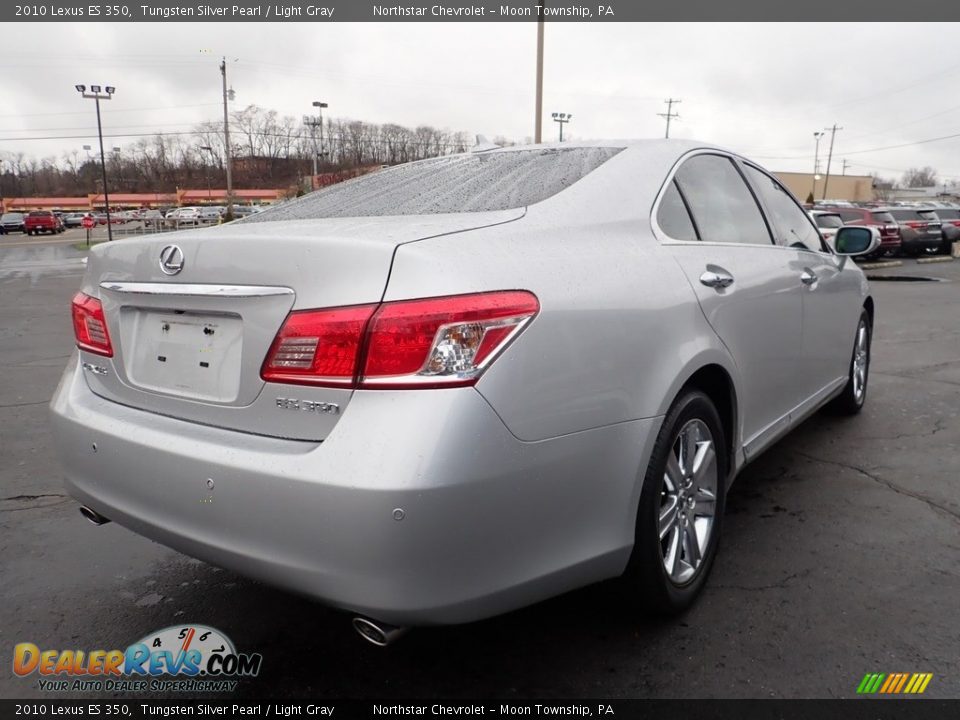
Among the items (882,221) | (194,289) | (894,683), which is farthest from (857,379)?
(882,221)

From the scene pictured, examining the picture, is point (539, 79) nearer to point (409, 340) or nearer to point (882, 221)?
point (882, 221)

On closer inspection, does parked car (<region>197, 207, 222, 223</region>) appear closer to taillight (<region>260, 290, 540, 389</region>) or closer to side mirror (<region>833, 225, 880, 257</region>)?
side mirror (<region>833, 225, 880, 257</region>)

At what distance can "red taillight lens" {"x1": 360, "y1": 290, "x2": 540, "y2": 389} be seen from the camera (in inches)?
66.6

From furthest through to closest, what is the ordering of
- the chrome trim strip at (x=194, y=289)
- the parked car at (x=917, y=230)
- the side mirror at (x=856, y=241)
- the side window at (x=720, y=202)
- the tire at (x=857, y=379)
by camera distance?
the parked car at (x=917, y=230) < the tire at (x=857, y=379) < the side mirror at (x=856, y=241) < the side window at (x=720, y=202) < the chrome trim strip at (x=194, y=289)

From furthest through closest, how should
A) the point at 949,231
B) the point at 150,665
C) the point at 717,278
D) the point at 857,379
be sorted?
the point at 949,231 → the point at 857,379 → the point at 717,278 → the point at 150,665

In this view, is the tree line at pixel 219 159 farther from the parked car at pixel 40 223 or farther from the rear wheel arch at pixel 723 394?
the rear wheel arch at pixel 723 394

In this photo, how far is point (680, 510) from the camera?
246 centimetres

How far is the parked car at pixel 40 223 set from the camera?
53.6m

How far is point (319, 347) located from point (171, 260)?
2.15 ft

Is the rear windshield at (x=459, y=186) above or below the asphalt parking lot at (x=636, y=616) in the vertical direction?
above

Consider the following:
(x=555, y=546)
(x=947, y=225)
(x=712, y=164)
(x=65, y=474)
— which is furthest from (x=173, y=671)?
(x=947, y=225)

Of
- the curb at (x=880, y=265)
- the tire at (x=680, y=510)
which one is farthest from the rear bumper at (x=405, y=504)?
the curb at (x=880, y=265)

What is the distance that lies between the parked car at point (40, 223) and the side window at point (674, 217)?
2413 inches

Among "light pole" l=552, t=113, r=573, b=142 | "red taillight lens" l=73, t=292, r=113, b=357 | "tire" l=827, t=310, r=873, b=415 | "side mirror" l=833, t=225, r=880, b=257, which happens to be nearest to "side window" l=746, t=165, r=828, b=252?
"side mirror" l=833, t=225, r=880, b=257
